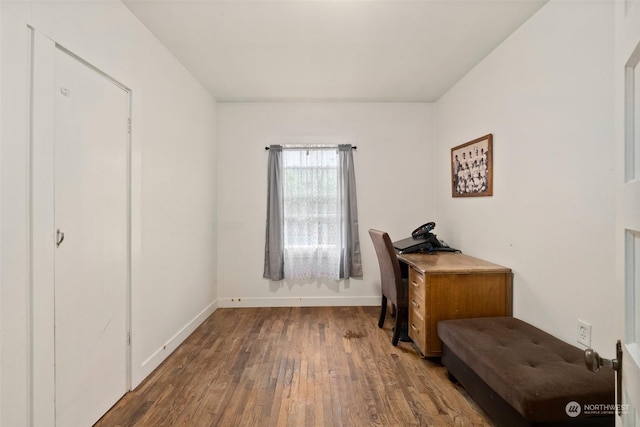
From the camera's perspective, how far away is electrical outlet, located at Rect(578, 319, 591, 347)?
1561 millimetres

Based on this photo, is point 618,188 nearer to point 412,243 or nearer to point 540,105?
point 540,105

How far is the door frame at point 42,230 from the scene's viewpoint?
1238mm

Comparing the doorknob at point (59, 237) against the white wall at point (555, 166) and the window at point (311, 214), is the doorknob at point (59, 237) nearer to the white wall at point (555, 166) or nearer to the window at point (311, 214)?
the window at point (311, 214)

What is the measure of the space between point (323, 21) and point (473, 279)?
2190 mm

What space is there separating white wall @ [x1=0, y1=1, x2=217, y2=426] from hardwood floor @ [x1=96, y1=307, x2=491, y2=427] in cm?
27

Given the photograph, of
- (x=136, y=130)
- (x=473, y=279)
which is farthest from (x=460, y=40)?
(x=136, y=130)

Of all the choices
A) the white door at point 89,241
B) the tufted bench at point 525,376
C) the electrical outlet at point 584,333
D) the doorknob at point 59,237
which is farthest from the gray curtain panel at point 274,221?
the electrical outlet at point 584,333

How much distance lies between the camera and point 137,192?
196 cm

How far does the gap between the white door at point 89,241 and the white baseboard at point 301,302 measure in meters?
1.73

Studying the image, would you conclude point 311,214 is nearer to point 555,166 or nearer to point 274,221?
point 274,221

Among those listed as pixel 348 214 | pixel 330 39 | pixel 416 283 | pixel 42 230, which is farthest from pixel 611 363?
pixel 348 214

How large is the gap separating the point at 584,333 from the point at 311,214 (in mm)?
2622

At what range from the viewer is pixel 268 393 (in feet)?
6.14

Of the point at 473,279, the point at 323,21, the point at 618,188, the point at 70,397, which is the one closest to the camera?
the point at 618,188
